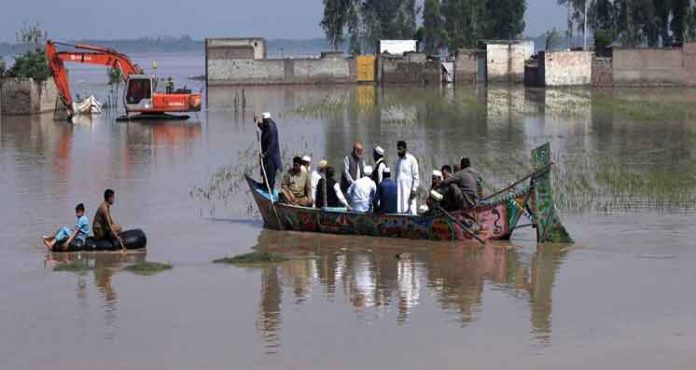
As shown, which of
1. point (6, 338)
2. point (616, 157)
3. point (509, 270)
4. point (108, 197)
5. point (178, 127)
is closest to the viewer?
point (6, 338)

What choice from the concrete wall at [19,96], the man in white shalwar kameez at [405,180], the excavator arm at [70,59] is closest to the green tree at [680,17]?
the excavator arm at [70,59]

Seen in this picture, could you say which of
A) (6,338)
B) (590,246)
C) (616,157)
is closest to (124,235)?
(6,338)

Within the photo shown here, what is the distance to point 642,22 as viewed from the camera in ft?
262

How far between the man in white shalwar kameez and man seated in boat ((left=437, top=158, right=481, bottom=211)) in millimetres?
789

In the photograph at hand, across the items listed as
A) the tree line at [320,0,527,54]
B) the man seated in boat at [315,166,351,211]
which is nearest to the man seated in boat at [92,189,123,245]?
the man seated in boat at [315,166,351,211]

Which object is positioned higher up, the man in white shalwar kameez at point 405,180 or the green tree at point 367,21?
the green tree at point 367,21

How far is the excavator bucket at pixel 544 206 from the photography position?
682 inches

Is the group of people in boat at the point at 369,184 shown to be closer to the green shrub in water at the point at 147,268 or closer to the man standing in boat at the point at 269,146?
the man standing in boat at the point at 269,146

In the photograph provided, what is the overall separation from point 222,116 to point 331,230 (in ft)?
92.3

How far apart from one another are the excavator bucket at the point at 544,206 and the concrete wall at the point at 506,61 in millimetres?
50730

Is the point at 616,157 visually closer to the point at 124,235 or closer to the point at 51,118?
the point at 124,235

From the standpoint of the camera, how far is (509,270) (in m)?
16.4

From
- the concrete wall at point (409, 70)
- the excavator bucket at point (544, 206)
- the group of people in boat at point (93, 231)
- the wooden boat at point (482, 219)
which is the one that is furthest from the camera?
the concrete wall at point (409, 70)

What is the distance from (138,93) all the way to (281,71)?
24167 mm
